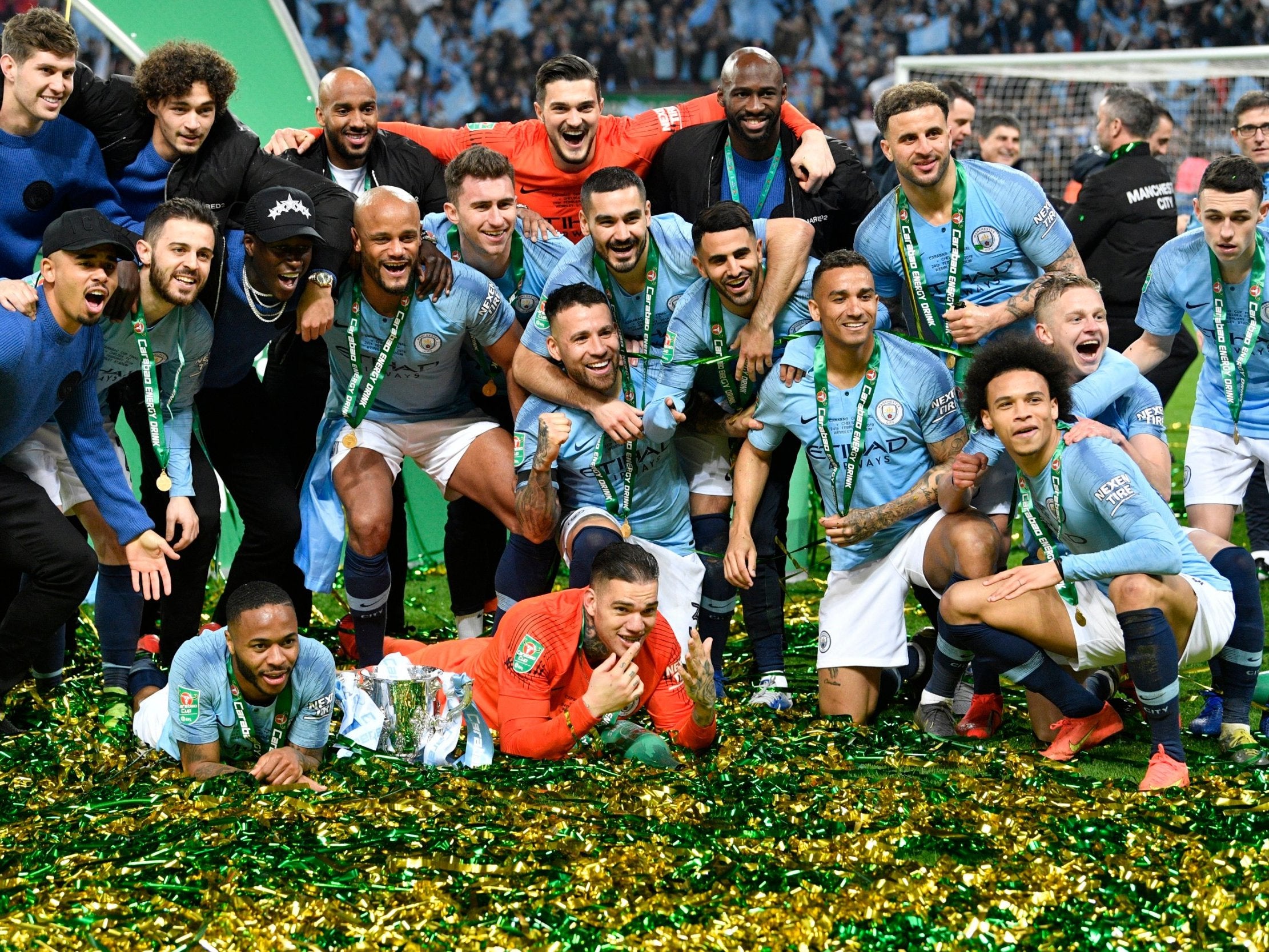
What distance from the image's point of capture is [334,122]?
5215 mm

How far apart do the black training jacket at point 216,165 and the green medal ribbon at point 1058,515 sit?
2.37 m

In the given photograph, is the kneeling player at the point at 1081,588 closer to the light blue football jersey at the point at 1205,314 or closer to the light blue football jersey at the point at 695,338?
the light blue football jersey at the point at 695,338

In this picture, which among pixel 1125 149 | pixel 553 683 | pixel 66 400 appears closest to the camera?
pixel 553 683

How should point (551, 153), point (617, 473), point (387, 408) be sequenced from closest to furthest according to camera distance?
point (617, 473) < point (387, 408) < point (551, 153)

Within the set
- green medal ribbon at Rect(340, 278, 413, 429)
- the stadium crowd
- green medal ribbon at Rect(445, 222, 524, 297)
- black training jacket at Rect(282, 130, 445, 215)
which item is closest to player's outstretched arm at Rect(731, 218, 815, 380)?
the stadium crowd

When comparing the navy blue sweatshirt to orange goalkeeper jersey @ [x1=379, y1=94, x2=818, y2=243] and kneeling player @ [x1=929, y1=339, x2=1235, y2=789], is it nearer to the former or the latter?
orange goalkeeper jersey @ [x1=379, y1=94, x2=818, y2=243]

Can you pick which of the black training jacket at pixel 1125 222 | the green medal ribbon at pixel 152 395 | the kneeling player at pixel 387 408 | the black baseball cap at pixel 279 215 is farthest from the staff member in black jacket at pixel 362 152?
the black training jacket at pixel 1125 222

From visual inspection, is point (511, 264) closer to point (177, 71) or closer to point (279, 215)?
point (279, 215)

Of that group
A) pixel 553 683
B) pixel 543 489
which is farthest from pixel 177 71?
pixel 553 683

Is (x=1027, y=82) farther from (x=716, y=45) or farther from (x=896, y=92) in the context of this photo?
(x=896, y=92)

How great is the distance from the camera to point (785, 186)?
5.27 m

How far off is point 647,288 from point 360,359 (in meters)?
1.05

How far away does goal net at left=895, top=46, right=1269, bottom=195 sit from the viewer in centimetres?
1341

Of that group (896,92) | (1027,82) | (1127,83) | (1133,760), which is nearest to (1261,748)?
(1133,760)
